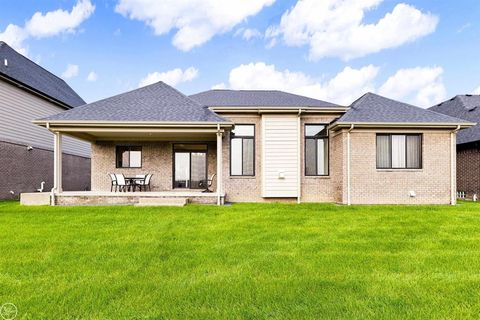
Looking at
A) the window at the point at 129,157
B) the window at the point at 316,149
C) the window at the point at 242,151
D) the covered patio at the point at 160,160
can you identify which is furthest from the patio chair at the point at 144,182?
the window at the point at 316,149

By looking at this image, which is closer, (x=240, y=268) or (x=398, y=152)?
(x=240, y=268)

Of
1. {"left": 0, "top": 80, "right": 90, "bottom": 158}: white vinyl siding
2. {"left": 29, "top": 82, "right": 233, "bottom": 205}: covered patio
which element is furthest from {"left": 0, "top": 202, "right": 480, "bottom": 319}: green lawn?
{"left": 0, "top": 80, "right": 90, "bottom": 158}: white vinyl siding

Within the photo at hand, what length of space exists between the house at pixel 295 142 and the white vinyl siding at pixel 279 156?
0.04m

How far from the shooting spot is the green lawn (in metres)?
3.18

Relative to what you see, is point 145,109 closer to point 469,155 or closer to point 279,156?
point 279,156

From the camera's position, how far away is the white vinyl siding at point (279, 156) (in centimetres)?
1255

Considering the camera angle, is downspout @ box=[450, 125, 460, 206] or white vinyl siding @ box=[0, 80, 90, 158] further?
white vinyl siding @ box=[0, 80, 90, 158]

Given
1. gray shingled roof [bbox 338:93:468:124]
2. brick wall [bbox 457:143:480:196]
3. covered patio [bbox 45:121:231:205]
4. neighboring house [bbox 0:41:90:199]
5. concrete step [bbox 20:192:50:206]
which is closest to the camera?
concrete step [bbox 20:192:50:206]

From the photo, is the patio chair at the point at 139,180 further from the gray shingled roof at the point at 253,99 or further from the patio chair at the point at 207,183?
the gray shingled roof at the point at 253,99

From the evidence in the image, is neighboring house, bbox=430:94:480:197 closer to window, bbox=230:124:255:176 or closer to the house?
the house

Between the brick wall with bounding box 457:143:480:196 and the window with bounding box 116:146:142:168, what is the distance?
617 inches

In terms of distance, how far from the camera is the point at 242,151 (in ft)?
42.1

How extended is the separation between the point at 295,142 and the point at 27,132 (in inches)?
542

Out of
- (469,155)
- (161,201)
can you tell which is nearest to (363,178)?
(161,201)
